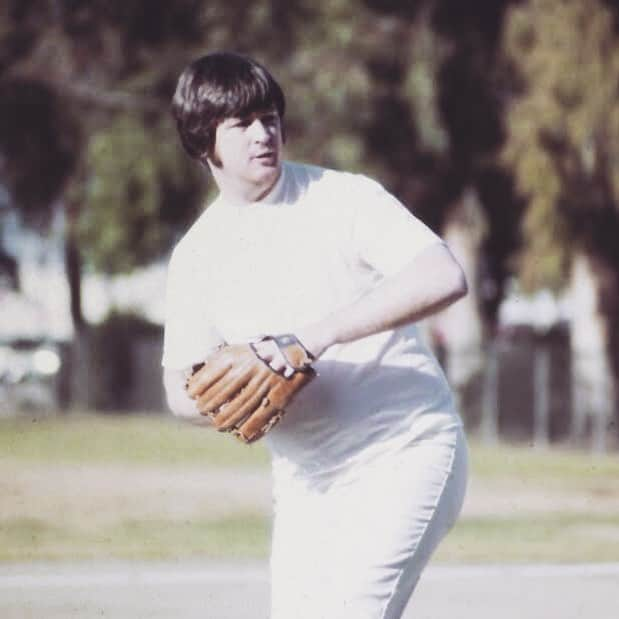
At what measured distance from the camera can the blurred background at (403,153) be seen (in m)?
20.9

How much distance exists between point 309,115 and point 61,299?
36.9m

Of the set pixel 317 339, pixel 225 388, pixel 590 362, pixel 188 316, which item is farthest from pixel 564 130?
pixel 317 339

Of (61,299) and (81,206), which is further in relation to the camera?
(61,299)

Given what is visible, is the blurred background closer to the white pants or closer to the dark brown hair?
the white pants

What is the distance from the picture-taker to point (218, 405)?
4.00 m

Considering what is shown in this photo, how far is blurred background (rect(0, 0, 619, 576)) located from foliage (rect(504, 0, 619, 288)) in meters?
0.03

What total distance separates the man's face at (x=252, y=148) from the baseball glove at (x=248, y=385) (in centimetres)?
43

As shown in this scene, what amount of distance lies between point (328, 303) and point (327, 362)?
0.50 ft

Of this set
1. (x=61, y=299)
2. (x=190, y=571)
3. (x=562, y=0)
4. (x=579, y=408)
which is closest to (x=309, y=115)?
(x=562, y=0)

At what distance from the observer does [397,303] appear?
11.9ft

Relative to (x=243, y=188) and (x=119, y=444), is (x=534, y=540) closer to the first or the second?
(x=243, y=188)

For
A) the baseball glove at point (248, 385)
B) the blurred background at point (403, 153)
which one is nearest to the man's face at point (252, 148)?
the baseball glove at point (248, 385)

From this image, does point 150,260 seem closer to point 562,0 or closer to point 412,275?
point 562,0

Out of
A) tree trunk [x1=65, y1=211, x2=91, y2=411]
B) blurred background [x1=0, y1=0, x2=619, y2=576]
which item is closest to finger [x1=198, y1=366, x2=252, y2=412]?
blurred background [x1=0, y1=0, x2=619, y2=576]
